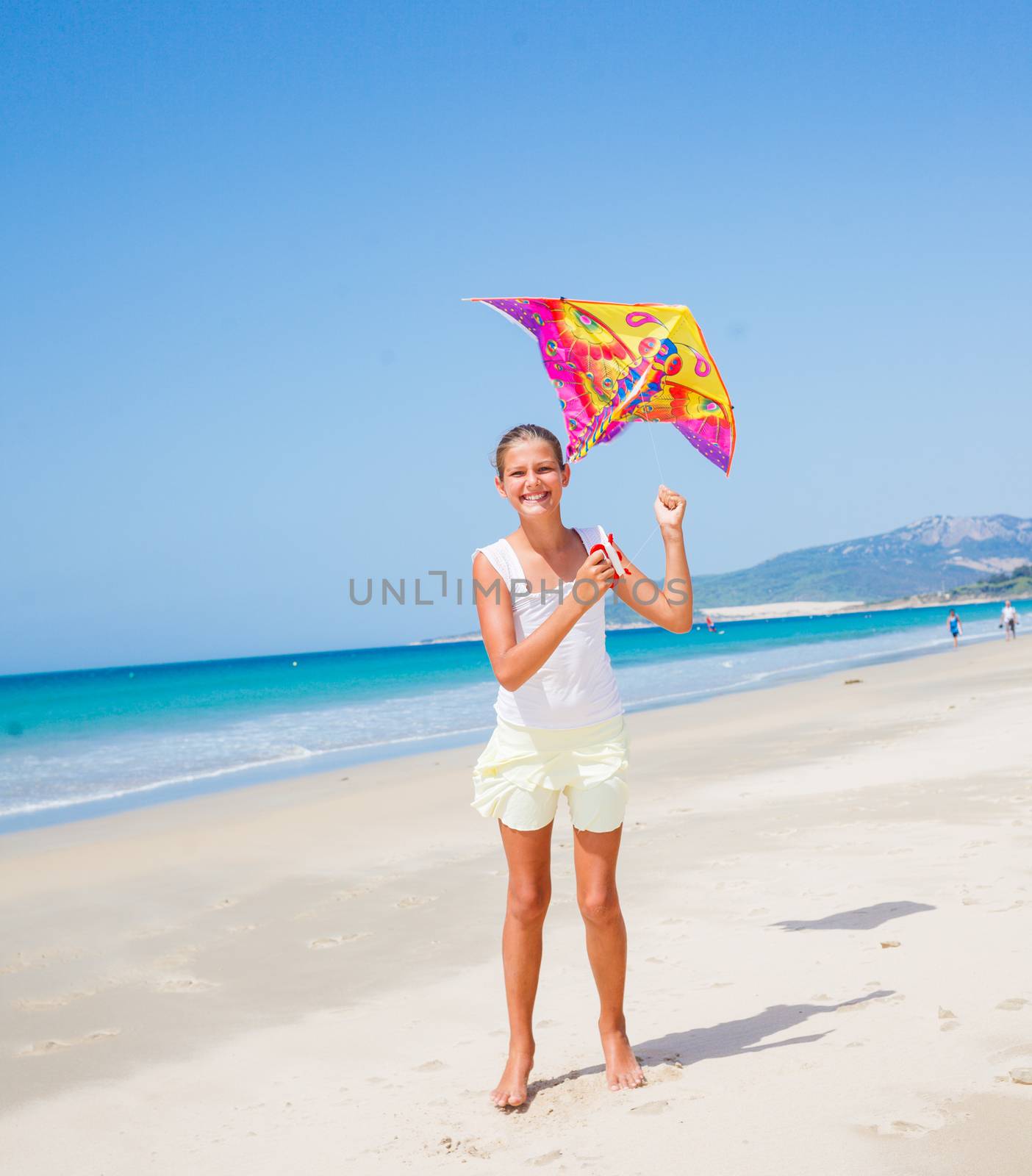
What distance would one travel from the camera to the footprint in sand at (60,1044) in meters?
4.12

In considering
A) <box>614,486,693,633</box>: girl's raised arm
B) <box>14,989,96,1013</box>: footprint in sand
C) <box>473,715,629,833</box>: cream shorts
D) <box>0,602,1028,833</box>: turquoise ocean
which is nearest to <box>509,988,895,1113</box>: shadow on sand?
<box>473,715,629,833</box>: cream shorts

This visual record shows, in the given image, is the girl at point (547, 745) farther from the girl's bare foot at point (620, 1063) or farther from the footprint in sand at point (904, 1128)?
the footprint in sand at point (904, 1128)

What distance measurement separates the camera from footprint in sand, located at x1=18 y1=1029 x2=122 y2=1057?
4.12 m

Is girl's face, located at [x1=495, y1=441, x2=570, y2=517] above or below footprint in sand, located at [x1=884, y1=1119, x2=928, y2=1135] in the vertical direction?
above

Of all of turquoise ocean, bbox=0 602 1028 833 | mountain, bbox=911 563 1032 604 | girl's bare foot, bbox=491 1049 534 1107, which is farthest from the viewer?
mountain, bbox=911 563 1032 604

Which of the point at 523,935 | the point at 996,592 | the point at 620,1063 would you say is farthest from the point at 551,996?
the point at 996,592

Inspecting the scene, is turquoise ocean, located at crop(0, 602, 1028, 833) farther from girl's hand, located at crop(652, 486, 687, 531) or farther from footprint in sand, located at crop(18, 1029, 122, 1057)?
girl's hand, located at crop(652, 486, 687, 531)

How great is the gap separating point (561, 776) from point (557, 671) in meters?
0.32

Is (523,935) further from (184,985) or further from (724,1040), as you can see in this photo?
(184,985)

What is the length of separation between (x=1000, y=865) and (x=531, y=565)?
138 inches

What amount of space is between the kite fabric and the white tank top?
0.67 m

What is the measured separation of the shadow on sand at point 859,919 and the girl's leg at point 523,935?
193cm

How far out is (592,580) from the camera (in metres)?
2.91

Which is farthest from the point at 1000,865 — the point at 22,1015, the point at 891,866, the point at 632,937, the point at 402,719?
the point at 402,719
